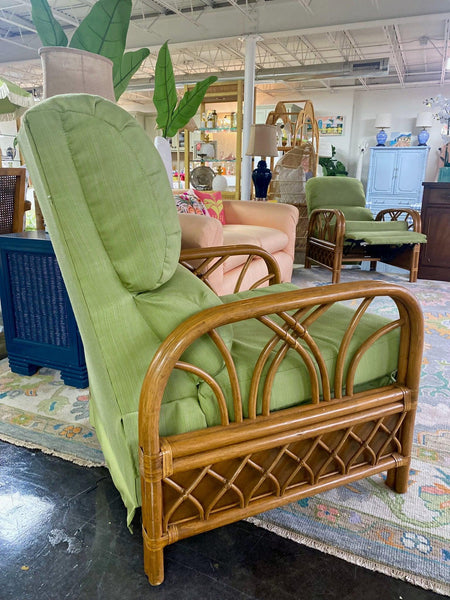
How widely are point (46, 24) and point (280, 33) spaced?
4.97 metres

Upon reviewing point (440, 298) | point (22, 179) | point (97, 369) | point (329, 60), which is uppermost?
point (329, 60)

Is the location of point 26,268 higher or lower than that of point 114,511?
higher

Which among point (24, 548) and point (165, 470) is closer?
point (165, 470)

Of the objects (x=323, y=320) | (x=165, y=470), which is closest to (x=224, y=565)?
(x=165, y=470)

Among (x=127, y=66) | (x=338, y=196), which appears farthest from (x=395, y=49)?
(x=127, y=66)

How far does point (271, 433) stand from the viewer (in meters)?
1.01

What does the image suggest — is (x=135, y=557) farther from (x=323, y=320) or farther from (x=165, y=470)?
(x=323, y=320)

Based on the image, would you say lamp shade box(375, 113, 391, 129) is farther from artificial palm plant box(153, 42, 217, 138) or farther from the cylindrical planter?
the cylindrical planter

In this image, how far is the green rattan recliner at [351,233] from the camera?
3812 millimetres

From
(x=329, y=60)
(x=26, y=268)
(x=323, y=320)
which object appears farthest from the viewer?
(x=329, y=60)

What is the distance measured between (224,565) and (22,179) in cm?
227

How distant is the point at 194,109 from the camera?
2.44 meters

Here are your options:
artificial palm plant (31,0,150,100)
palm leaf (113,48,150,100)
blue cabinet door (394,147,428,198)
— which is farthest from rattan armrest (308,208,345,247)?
blue cabinet door (394,147,428,198)

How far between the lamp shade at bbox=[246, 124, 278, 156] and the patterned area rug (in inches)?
112
